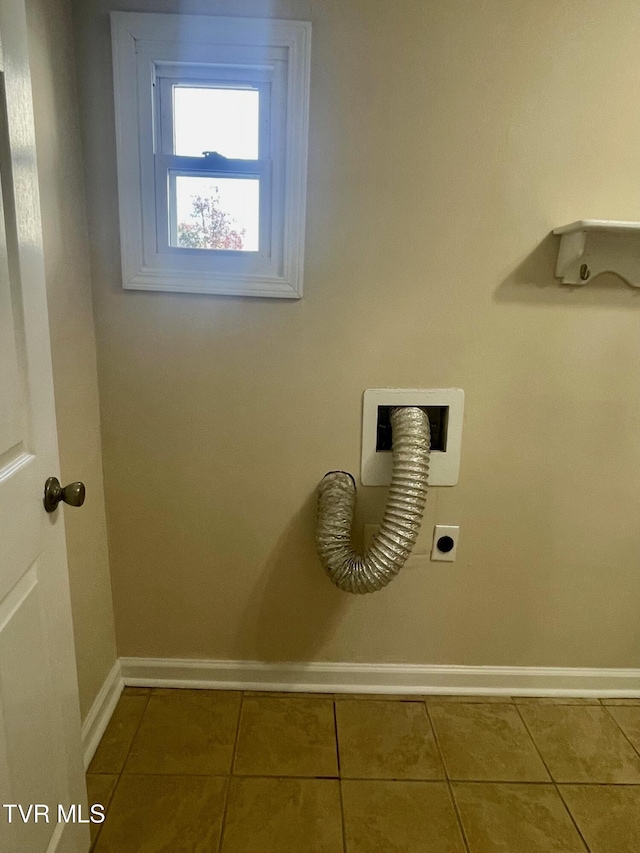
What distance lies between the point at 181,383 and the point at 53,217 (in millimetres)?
535

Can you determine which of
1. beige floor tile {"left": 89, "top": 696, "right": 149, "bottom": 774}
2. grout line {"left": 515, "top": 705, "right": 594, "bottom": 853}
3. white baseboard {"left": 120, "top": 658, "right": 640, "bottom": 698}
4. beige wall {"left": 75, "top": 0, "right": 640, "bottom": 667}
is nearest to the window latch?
beige wall {"left": 75, "top": 0, "right": 640, "bottom": 667}

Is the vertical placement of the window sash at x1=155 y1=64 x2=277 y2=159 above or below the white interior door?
above

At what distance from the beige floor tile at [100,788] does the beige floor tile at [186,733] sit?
0.17ft

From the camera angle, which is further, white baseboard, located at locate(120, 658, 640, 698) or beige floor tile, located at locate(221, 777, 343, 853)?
white baseboard, located at locate(120, 658, 640, 698)

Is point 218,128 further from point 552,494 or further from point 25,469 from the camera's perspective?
point 552,494

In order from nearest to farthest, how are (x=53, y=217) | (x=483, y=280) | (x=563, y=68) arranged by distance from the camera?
1. (x=53, y=217)
2. (x=563, y=68)
3. (x=483, y=280)

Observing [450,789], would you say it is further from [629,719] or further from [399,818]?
[629,719]

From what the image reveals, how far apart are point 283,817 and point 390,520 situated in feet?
2.62

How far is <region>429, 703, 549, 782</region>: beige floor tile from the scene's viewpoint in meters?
1.55

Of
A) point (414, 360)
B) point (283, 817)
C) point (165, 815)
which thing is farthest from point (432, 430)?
point (165, 815)

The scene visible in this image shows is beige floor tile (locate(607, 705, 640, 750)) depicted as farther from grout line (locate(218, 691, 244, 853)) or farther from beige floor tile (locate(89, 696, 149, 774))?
beige floor tile (locate(89, 696, 149, 774))

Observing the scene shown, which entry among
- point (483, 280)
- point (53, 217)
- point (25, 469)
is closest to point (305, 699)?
point (25, 469)

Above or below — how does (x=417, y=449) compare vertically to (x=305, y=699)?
above

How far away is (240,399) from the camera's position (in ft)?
5.37
